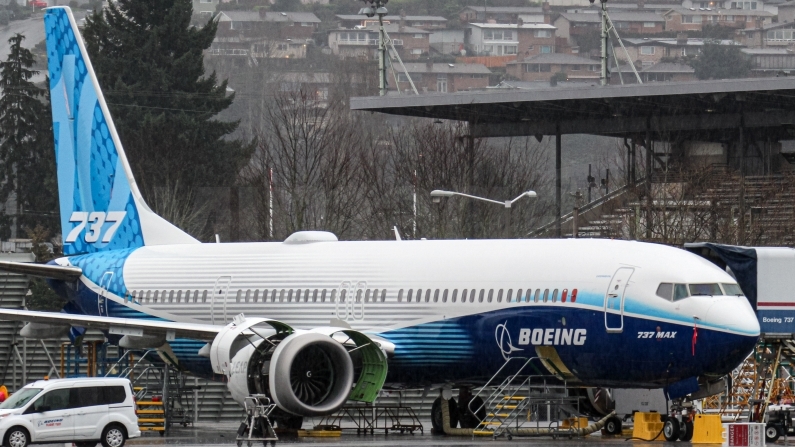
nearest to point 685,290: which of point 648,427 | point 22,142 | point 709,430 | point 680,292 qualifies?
point 680,292

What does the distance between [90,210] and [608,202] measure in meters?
32.9

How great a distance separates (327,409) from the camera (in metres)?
27.7

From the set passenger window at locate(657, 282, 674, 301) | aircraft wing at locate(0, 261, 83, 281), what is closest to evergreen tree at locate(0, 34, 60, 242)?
aircraft wing at locate(0, 261, 83, 281)

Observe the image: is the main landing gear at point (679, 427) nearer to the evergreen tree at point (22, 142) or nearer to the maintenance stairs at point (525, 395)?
the maintenance stairs at point (525, 395)

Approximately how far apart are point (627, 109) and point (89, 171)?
31054 mm

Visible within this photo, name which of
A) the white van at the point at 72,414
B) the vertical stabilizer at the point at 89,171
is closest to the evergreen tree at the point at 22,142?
the vertical stabilizer at the point at 89,171

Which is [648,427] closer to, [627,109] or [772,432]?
[772,432]

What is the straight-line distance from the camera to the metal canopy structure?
57031 millimetres

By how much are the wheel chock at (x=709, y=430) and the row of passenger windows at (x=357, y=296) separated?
3.52 meters

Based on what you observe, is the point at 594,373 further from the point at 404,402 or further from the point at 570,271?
the point at 404,402

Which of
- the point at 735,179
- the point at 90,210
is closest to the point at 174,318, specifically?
the point at 90,210

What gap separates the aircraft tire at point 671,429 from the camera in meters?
27.6

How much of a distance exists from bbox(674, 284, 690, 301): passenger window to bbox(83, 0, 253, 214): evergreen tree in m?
56.7

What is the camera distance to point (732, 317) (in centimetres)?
2659
